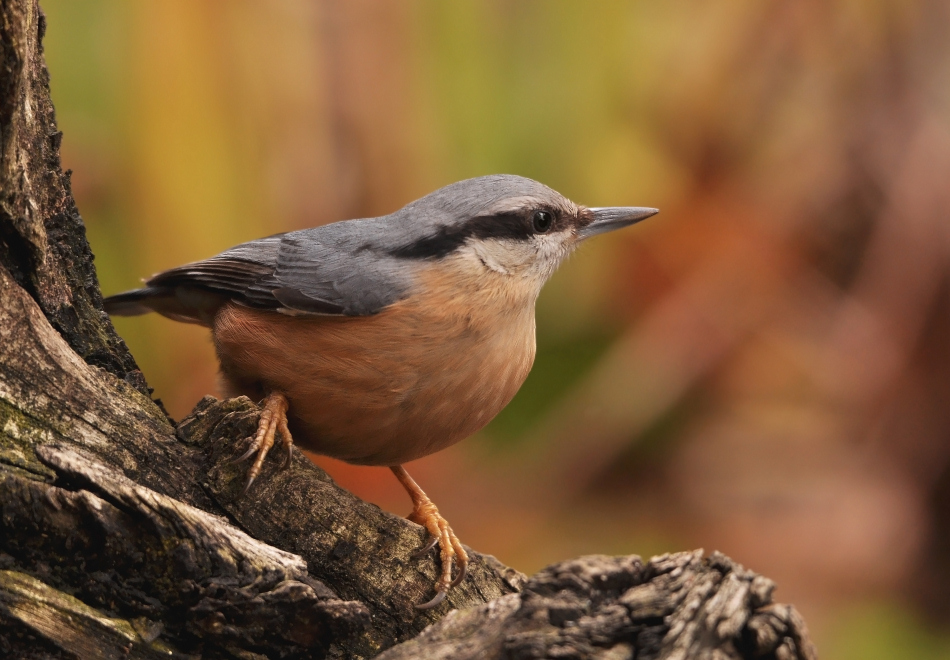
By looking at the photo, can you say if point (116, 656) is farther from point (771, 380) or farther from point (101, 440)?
point (771, 380)

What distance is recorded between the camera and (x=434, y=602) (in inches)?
85.3

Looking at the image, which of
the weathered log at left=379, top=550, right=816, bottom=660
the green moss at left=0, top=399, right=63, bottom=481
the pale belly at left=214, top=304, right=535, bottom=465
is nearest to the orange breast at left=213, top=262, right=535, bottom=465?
the pale belly at left=214, top=304, right=535, bottom=465

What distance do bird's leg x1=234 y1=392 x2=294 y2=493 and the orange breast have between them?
6 centimetres

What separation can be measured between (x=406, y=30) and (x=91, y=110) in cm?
145

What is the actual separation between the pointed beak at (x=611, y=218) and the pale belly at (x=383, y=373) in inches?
20.3

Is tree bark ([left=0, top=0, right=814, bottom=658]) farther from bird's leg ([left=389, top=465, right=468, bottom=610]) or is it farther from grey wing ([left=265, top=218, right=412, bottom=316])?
grey wing ([left=265, top=218, right=412, bottom=316])

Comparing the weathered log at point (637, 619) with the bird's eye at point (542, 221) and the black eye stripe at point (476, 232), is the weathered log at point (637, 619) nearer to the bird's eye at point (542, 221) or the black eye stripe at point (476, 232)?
the black eye stripe at point (476, 232)

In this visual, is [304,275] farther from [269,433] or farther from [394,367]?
[269,433]

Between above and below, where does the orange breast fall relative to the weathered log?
above

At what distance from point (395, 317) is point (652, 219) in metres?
2.74

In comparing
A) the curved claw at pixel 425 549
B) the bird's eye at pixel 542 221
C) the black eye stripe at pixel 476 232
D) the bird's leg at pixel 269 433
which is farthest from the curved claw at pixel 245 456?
the bird's eye at pixel 542 221

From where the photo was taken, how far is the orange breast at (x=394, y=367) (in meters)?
2.52

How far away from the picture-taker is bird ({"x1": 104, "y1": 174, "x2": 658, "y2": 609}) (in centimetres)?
253

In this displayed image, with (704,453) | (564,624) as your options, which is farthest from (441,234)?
(704,453)
